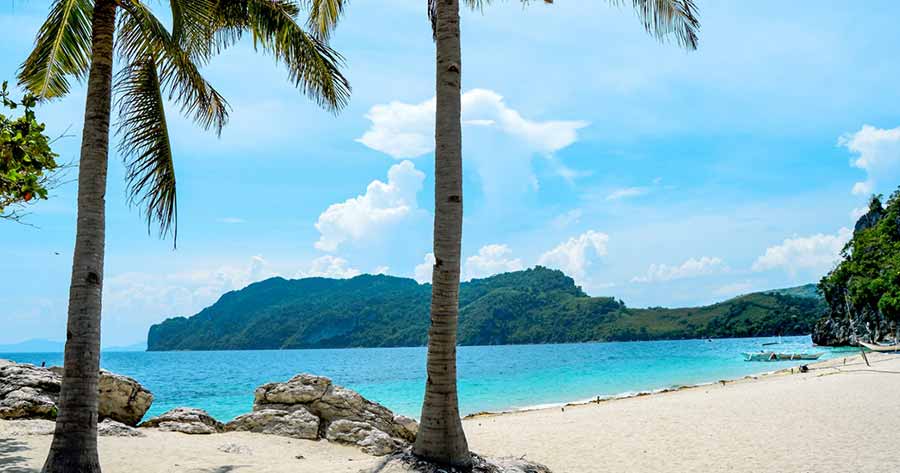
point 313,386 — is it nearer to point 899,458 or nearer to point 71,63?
point 71,63

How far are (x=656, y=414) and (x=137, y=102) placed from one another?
14.5 metres

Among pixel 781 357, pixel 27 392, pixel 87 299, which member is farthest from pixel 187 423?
pixel 781 357

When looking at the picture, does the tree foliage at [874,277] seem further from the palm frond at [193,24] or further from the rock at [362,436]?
the palm frond at [193,24]

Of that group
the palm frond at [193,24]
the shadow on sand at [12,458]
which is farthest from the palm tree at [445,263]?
the shadow on sand at [12,458]

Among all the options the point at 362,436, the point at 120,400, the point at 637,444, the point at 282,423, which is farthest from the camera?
the point at 637,444

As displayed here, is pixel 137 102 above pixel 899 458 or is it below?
above

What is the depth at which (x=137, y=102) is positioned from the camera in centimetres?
778

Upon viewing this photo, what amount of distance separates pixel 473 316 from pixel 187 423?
15872 cm

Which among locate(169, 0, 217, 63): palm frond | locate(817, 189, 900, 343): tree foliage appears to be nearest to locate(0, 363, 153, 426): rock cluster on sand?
locate(169, 0, 217, 63): palm frond

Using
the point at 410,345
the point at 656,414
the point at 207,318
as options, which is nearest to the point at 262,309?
the point at 207,318

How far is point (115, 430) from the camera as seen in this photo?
970 centimetres

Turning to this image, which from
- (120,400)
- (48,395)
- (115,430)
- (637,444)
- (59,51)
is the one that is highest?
(59,51)

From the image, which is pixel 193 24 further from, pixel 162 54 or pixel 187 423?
pixel 187 423

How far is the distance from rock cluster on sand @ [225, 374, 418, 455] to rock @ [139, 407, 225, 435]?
1.10 feet
